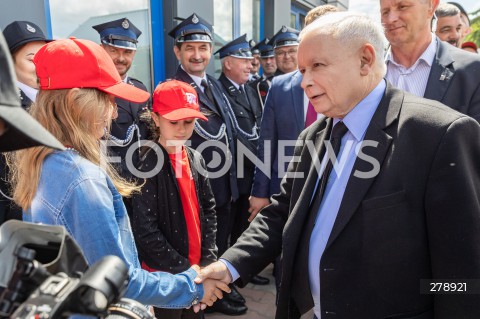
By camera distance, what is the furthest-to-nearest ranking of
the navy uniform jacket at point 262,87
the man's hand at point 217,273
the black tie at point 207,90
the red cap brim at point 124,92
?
the navy uniform jacket at point 262,87 → the black tie at point 207,90 → the man's hand at point 217,273 → the red cap brim at point 124,92

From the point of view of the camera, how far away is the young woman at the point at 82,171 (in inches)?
49.2

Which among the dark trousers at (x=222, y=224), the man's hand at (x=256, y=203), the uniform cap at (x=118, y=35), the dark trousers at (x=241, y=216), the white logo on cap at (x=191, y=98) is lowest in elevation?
the dark trousers at (x=241, y=216)

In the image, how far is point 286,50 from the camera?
5.19 meters

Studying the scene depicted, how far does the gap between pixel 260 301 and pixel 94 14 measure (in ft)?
10.6

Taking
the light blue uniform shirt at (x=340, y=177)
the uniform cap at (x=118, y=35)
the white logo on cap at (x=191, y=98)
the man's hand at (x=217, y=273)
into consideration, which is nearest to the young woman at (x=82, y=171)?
the man's hand at (x=217, y=273)

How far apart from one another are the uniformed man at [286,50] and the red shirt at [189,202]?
118 inches

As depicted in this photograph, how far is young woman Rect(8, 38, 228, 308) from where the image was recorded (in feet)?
4.10

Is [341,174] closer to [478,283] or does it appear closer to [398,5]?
[478,283]

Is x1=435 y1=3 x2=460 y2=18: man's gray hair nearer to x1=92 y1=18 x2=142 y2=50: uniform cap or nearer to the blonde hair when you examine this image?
x1=92 y1=18 x2=142 y2=50: uniform cap

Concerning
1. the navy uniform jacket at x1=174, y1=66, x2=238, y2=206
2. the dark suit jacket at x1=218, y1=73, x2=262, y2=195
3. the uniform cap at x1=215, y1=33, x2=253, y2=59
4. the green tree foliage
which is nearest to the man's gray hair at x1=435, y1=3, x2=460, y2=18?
the uniform cap at x1=215, y1=33, x2=253, y2=59

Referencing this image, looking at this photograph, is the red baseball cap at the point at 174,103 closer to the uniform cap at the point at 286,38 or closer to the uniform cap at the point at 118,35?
the uniform cap at the point at 118,35

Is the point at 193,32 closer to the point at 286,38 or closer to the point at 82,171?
the point at 286,38

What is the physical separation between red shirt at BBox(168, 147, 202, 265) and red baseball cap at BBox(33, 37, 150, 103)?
1076 mm

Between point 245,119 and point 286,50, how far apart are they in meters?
1.64
